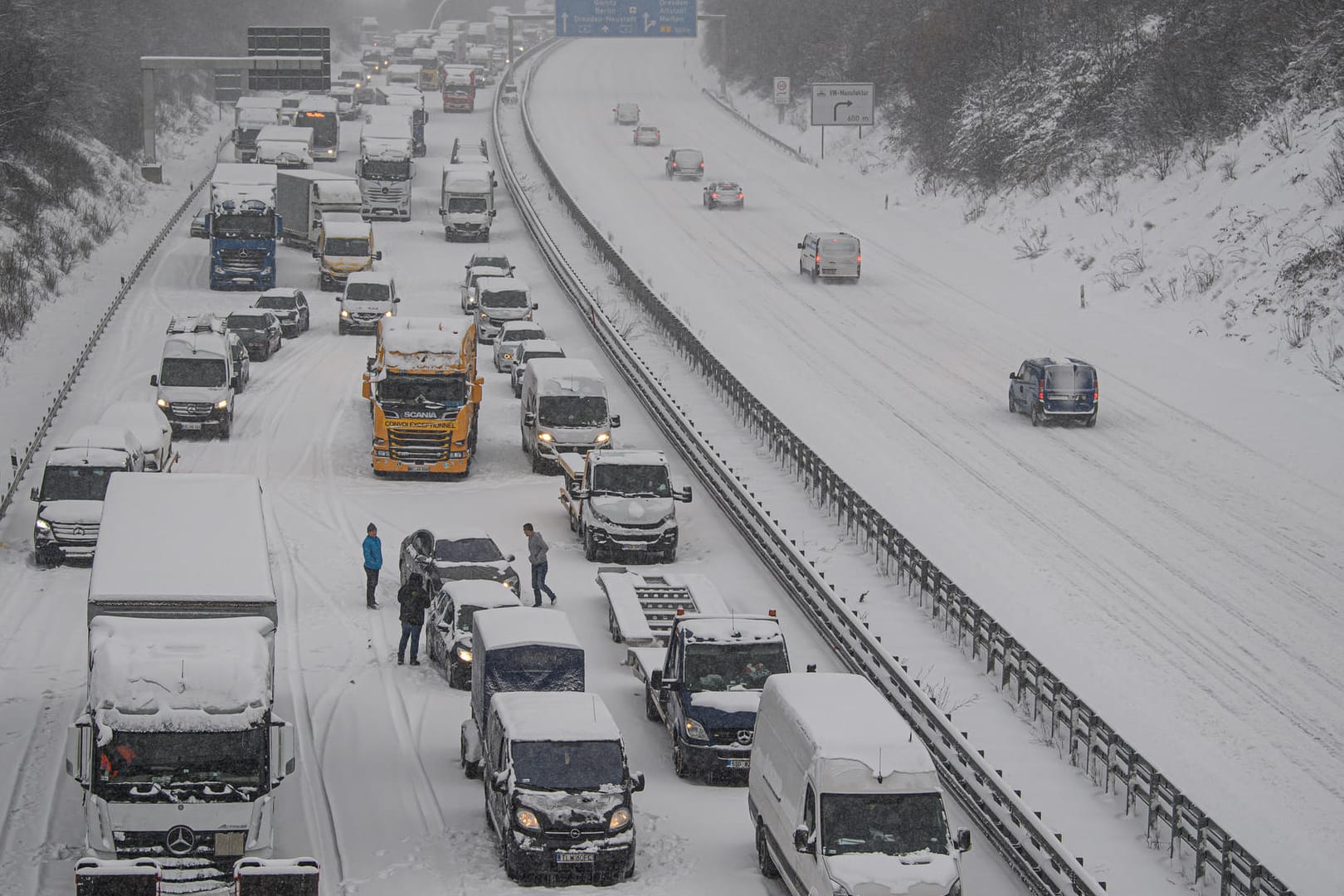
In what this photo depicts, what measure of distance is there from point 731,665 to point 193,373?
822 inches

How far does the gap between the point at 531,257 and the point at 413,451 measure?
28.4 m

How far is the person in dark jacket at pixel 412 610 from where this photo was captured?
2486 centimetres

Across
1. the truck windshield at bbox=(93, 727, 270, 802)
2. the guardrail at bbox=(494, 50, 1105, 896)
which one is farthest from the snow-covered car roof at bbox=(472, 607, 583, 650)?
the guardrail at bbox=(494, 50, 1105, 896)

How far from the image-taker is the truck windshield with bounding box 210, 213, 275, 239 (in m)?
55.1

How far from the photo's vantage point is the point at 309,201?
206 feet

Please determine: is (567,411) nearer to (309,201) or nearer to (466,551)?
(466,551)

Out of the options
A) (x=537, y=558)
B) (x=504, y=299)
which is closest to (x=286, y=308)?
(x=504, y=299)

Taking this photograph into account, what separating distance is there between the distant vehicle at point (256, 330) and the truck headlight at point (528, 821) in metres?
30.4

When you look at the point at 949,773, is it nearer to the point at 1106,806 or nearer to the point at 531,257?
the point at 1106,806

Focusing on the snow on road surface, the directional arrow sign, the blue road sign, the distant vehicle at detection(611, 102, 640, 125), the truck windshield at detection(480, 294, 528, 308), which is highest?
the blue road sign

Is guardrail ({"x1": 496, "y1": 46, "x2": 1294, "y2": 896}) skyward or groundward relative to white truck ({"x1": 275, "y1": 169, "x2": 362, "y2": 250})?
groundward

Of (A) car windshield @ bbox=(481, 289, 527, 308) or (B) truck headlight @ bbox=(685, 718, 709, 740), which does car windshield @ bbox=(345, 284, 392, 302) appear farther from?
(B) truck headlight @ bbox=(685, 718, 709, 740)

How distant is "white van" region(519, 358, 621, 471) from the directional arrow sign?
51.8 metres

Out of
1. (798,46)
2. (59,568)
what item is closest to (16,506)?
(59,568)
